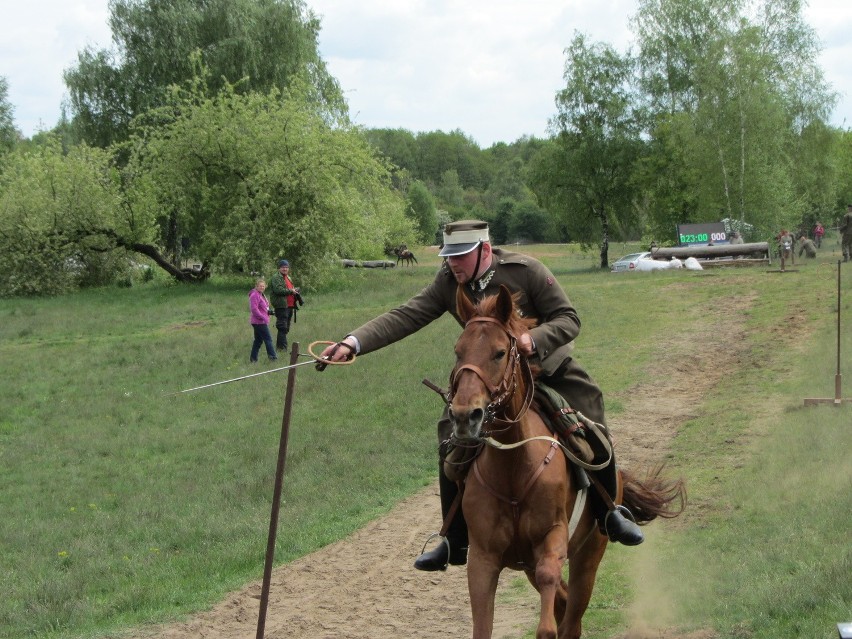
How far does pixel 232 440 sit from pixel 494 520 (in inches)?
463

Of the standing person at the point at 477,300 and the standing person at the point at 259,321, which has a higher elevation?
the standing person at the point at 477,300

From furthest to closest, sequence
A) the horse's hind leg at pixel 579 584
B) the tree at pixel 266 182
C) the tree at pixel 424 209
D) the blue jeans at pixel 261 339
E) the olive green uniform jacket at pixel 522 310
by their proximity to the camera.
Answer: the tree at pixel 424 209 < the tree at pixel 266 182 < the blue jeans at pixel 261 339 < the horse's hind leg at pixel 579 584 < the olive green uniform jacket at pixel 522 310

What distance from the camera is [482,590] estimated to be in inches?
222

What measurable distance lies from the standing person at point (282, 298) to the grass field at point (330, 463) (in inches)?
39.3

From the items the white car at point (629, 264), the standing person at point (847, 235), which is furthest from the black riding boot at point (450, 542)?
the white car at point (629, 264)

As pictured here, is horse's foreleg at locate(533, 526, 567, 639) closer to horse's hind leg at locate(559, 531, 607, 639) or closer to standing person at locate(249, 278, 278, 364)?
horse's hind leg at locate(559, 531, 607, 639)

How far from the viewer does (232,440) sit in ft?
55.5

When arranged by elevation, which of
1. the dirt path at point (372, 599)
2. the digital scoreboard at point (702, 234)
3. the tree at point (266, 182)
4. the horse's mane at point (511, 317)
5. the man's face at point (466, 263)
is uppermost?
the tree at point (266, 182)

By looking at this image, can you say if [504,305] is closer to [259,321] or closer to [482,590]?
[482,590]

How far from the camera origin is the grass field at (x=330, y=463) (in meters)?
8.74

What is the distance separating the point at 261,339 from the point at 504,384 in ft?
57.7

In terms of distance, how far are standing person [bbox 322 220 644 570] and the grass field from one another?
72.3 inches

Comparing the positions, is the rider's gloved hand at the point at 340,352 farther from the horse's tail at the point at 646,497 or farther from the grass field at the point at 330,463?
the grass field at the point at 330,463

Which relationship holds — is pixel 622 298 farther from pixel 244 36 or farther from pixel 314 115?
pixel 244 36
